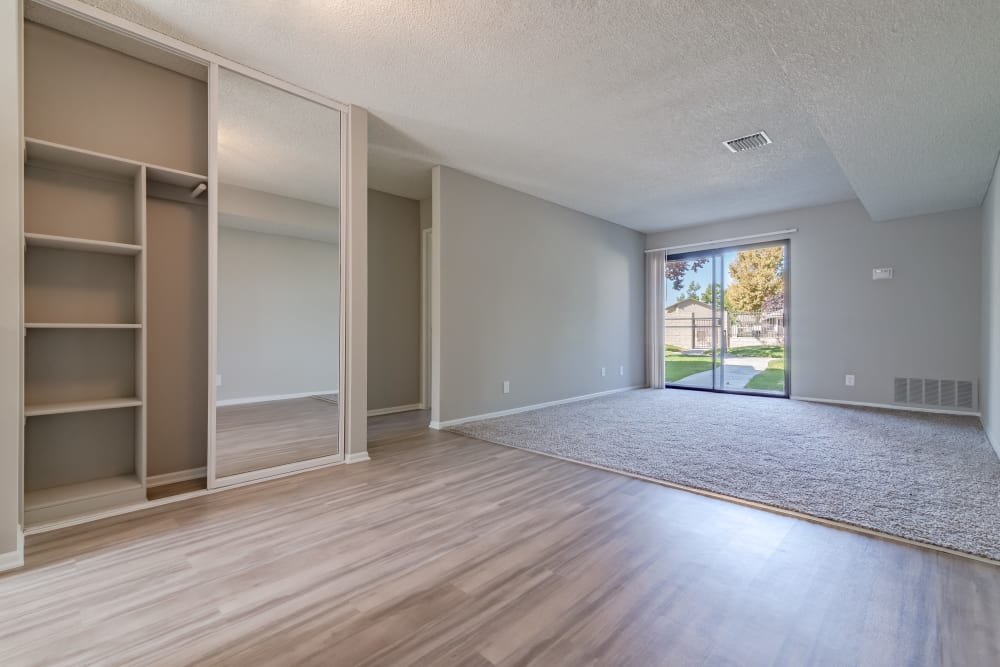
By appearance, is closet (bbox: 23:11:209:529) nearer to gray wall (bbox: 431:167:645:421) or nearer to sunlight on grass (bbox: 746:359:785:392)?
gray wall (bbox: 431:167:645:421)

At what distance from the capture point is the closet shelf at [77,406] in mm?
2062

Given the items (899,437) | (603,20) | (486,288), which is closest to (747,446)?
(899,437)

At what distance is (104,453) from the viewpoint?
2461mm

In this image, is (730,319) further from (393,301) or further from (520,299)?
(393,301)

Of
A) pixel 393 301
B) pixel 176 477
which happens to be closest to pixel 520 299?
pixel 393 301

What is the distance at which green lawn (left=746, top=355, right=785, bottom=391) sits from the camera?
695cm

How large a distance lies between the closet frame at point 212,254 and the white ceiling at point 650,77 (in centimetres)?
10

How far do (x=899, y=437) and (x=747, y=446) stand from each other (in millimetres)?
1524

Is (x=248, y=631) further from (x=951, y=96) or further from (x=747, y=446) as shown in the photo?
(x=951, y=96)

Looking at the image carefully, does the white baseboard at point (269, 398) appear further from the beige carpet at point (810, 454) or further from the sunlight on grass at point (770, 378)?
the sunlight on grass at point (770, 378)

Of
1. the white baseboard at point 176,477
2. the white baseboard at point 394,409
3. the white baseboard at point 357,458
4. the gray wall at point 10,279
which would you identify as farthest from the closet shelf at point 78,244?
the white baseboard at point 394,409

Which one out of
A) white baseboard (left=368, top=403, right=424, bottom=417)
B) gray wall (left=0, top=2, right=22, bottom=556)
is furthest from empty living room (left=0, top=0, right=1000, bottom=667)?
white baseboard (left=368, top=403, right=424, bottom=417)

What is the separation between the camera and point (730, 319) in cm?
670

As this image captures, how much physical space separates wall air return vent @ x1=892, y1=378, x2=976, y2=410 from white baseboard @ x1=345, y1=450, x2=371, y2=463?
6038 millimetres
